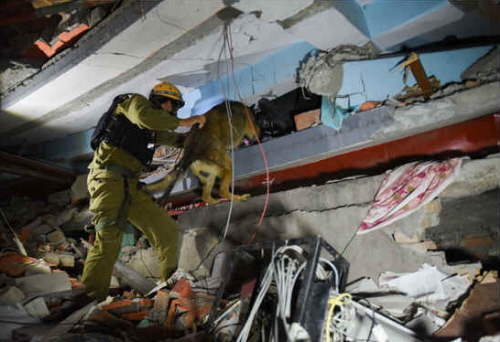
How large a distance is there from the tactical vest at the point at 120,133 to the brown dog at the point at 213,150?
30.4 inches

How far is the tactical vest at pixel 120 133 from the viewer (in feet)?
10.8

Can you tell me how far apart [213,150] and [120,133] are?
3.91ft

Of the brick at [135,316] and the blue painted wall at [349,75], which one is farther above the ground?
the blue painted wall at [349,75]

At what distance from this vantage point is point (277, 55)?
431cm

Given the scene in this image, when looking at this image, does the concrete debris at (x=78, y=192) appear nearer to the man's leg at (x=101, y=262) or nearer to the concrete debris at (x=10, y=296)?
the man's leg at (x=101, y=262)

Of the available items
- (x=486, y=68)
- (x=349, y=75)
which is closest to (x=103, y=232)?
(x=349, y=75)

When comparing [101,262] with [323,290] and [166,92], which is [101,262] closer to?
[166,92]

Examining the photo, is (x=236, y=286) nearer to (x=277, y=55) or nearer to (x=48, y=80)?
(x=277, y=55)

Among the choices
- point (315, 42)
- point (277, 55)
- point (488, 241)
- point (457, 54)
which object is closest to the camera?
point (488, 241)


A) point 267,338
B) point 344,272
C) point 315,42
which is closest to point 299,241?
point 344,272

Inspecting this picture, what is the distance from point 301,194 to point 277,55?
82.0 inches

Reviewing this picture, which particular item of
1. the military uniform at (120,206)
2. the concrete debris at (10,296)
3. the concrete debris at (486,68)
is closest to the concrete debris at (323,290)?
the concrete debris at (10,296)

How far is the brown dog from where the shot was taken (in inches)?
159

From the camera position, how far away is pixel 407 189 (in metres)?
2.59
